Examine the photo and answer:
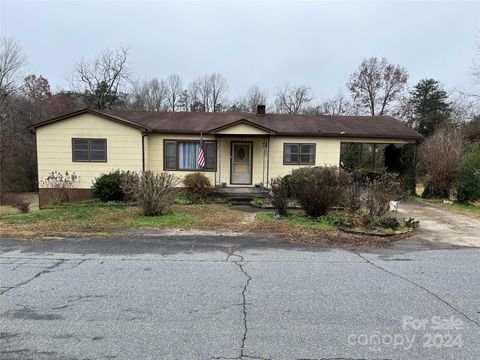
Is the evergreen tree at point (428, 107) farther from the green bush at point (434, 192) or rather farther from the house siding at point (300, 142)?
the house siding at point (300, 142)

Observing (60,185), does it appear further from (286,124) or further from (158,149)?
(286,124)

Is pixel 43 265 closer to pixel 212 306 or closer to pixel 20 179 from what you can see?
pixel 212 306

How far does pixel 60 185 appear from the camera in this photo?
1603cm

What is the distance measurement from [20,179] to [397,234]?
103 ft

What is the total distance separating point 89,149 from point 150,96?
31.1 m

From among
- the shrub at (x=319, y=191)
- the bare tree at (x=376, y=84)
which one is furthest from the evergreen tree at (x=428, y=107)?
Answer: the shrub at (x=319, y=191)

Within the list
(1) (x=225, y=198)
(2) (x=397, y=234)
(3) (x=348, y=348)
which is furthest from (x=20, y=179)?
(3) (x=348, y=348)

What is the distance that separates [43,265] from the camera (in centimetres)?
605

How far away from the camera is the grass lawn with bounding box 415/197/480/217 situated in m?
13.4

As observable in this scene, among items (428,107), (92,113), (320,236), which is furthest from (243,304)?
(428,107)

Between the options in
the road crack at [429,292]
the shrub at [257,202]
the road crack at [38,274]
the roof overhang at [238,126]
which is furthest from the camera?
the roof overhang at [238,126]

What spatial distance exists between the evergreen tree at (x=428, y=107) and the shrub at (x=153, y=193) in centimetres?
3312

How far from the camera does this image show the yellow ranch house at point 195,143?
16062 millimetres

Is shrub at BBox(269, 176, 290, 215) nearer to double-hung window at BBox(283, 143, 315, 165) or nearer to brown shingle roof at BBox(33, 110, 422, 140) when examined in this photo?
brown shingle roof at BBox(33, 110, 422, 140)
